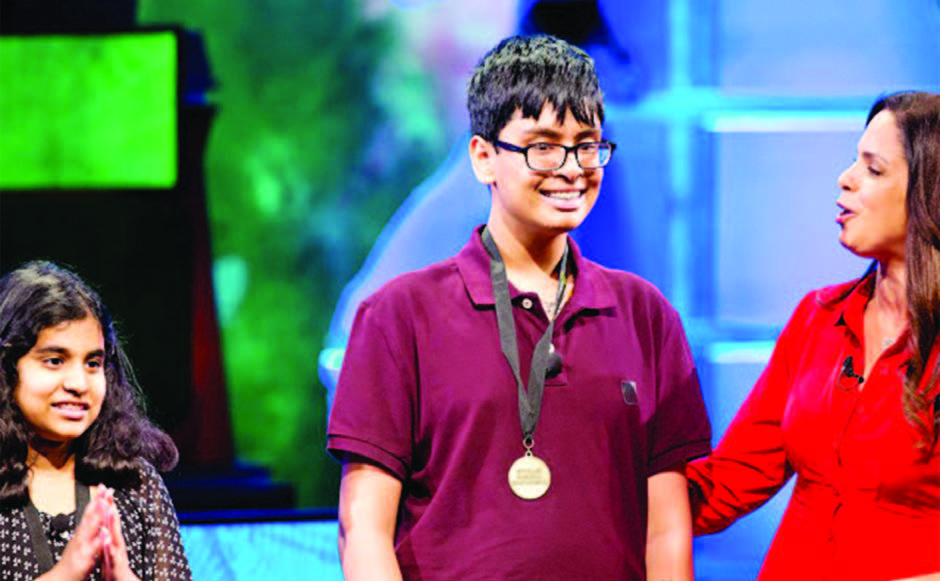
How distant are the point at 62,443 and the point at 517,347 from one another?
98cm

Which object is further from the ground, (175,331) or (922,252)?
(922,252)

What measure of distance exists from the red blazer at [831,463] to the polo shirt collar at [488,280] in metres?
0.46

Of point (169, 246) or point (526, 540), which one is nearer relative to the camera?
point (526, 540)

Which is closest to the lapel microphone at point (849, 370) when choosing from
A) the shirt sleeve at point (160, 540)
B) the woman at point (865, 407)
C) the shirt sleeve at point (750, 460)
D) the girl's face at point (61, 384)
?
the woman at point (865, 407)

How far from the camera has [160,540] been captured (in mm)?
2551

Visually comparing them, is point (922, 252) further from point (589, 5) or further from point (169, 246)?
point (169, 246)

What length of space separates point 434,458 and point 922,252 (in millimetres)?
1030

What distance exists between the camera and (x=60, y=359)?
2564mm

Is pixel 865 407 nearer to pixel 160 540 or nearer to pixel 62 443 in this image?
pixel 160 540

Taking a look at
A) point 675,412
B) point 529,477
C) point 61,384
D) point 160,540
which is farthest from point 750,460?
point 61,384

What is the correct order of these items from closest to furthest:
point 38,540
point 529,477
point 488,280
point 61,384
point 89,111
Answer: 1. point 529,477
2. point 488,280
3. point 38,540
4. point 61,384
5. point 89,111

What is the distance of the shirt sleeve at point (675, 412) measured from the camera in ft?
7.62

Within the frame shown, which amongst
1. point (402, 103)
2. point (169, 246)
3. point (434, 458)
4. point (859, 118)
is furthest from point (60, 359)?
point (859, 118)

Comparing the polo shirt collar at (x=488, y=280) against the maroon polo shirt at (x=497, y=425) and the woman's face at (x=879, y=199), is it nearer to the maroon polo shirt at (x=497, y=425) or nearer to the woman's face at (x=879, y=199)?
the maroon polo shirt at (x=497, y=425)
